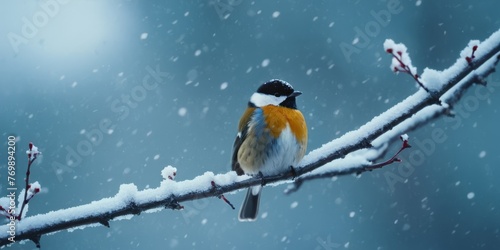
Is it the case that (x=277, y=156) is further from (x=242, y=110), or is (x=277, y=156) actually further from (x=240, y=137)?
(x=242, y=110)

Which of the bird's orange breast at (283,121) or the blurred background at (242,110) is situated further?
the blurred background at (242,110)

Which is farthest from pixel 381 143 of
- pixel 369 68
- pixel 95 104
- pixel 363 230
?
pixel 95 104

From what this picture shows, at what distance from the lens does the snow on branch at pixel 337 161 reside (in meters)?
1.61

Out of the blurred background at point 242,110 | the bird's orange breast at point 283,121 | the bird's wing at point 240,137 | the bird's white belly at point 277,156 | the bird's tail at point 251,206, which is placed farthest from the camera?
the blurred background at point 242,110

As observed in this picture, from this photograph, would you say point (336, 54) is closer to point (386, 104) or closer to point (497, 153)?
point (386, 104)

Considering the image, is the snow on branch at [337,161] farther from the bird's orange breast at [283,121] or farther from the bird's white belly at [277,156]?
the bird's orange breast at [283,121]

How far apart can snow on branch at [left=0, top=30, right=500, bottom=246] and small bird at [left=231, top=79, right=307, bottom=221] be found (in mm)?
862

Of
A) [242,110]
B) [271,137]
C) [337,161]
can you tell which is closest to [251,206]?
[271,137]

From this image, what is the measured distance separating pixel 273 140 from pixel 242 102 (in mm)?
7389

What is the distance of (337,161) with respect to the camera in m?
1.93

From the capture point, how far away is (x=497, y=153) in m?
8.85

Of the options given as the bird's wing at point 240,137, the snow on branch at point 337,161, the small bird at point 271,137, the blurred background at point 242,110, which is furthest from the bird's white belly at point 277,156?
the blurred background at point 242,110

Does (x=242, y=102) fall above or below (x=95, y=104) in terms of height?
below

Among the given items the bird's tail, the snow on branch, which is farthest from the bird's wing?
the snow on branch
